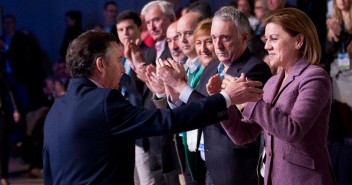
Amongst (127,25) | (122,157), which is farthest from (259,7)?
(122,157)

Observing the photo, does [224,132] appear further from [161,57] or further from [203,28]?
[161,57]

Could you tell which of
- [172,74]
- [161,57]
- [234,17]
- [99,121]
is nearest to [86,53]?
[99,121]

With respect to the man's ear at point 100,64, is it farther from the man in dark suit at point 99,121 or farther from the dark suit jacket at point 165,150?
the dark suit jacket at point 165,150

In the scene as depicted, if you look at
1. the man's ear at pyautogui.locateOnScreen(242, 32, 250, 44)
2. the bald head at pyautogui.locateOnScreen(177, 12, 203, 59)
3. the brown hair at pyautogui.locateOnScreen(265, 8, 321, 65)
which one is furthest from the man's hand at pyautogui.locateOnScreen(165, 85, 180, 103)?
the bald head at pyautogui.locateOnScreen(177, 12, 203, 59)

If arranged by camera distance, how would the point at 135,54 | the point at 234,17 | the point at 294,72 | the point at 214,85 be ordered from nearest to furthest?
the point at 294,72, the point at 214,85, the point at 234,17, the point at 135,54

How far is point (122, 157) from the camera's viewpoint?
9.61 feet

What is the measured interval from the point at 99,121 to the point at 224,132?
1.18m

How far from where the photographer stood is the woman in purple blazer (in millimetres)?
3043

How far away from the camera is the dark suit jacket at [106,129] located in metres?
2.88

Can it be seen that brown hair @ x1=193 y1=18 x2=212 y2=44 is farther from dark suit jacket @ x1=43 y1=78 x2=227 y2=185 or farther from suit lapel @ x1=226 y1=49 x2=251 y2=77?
dark suit jacket @ x1=43 y1=78 x2=227 y2=185

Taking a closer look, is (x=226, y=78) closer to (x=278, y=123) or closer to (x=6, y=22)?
(x=278, y=123)

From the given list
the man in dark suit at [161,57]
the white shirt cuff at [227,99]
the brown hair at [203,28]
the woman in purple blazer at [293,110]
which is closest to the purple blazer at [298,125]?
the woman in purple blazer at [293,110]

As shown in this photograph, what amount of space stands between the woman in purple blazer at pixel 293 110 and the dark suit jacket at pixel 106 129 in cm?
27

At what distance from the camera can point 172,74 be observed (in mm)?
3492
